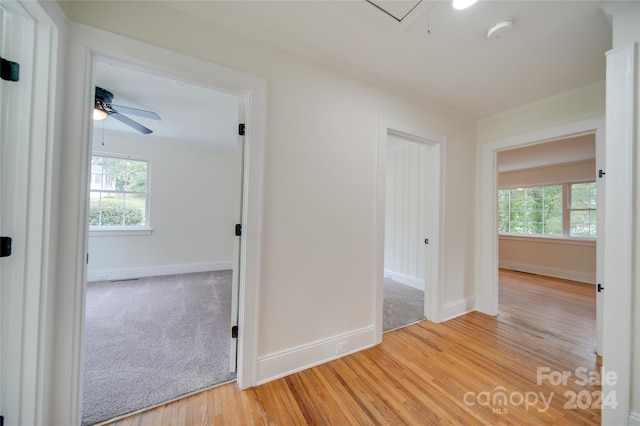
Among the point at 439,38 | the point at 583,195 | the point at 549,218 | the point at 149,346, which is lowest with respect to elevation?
the point at 149,346

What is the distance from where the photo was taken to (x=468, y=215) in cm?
300

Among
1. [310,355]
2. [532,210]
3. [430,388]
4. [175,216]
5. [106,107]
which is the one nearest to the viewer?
[430,388]

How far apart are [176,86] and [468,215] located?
378 cm

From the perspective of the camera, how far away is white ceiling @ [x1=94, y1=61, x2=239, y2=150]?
2.27 metres

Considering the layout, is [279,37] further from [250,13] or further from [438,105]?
[438,105]

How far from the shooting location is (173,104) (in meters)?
2.88

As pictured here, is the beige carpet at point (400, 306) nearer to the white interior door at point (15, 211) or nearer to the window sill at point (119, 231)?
the white interior door at point (15, 211)

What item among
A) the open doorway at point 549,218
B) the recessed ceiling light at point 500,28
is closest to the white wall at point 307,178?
the recessed ceiling light at point 500,28

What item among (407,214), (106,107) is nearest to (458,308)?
(407,214)

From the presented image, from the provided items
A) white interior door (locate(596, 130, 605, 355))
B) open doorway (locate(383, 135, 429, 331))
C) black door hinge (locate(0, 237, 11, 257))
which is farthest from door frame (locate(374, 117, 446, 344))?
black door hinge (locate(0, 237, 11, 257))

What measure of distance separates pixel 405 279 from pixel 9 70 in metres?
4.67

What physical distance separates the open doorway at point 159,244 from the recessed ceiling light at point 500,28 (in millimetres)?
1853

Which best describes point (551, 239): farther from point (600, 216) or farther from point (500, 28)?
point (500, 28)

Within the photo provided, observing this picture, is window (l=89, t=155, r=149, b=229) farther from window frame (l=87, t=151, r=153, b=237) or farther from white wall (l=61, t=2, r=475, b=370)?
white wall (l=61, t=2, r=475, b=370)
